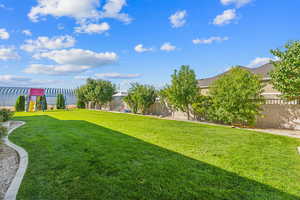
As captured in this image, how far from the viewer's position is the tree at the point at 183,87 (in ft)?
36.0

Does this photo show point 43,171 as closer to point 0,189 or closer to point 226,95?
point 0,189

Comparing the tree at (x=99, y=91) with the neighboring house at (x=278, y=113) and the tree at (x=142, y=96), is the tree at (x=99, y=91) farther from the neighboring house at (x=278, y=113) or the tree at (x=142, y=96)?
the neighboring house at (x=278, y=113)

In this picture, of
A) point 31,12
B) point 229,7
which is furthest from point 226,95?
point 31,12

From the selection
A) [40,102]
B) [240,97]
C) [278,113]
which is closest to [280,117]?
[278,113]

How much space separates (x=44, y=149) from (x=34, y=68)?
21.4m

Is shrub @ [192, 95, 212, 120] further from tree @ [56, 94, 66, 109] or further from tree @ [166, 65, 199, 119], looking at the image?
tree @ [56, 94, 66, 109]

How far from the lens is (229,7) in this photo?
9898mm

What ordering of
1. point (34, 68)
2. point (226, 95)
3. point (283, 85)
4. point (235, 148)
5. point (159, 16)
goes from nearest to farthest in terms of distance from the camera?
point (235, 148) < point (283, 85) < point (226, 95) < point (159, 16) < point (34, 68)

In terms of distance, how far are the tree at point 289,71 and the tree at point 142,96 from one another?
31.3ft

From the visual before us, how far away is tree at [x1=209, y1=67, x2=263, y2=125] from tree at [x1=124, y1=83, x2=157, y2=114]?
23.2 feet

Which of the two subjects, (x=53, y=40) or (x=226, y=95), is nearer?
(x=226, y=95)

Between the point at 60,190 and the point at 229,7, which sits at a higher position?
the point at 229,7

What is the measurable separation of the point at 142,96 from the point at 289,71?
1044 cm

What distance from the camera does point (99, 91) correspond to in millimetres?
19734
